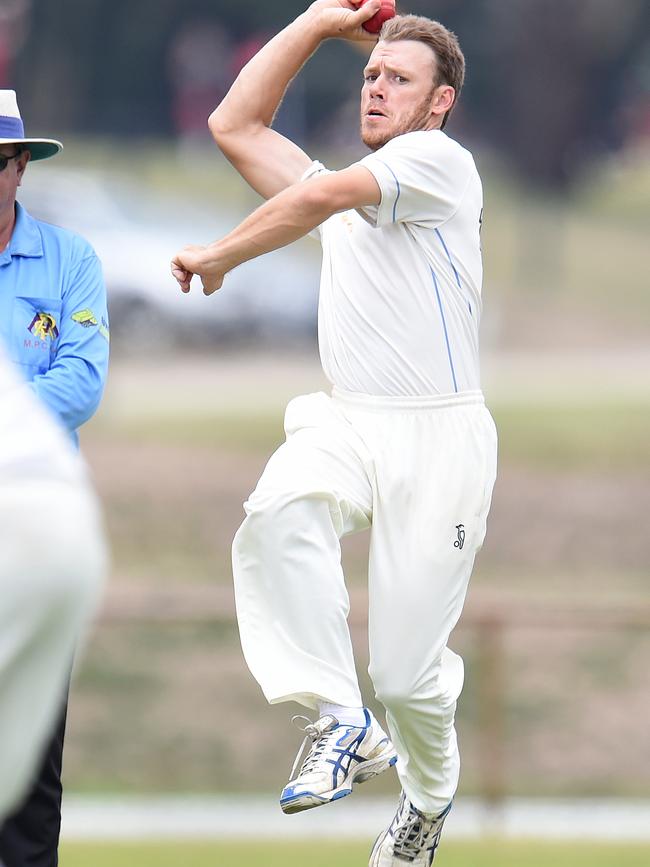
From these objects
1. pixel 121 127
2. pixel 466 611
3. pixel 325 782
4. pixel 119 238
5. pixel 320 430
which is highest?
pixel 320 430

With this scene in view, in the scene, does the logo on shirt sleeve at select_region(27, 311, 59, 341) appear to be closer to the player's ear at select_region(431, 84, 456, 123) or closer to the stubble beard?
the stubble beard

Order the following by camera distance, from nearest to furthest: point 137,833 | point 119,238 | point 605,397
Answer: point 137,833, point 605,397, point 119,238

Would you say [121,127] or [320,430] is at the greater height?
[320,430]

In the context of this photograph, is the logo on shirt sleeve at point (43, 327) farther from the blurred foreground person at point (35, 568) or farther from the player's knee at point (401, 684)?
the blurred foreground person at point (35, 568)

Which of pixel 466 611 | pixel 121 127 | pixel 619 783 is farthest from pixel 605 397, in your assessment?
pixel 121 127

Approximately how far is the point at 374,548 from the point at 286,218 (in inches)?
36.0

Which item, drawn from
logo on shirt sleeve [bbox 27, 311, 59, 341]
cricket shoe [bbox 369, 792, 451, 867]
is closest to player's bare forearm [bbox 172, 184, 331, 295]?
logo on shirt sleeve [bbox 27, 311, 59, 341]

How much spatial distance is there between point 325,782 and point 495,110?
122 feet

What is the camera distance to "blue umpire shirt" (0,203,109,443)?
16.5 feet

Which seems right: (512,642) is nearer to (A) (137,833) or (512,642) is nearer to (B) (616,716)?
(B) (616,716)

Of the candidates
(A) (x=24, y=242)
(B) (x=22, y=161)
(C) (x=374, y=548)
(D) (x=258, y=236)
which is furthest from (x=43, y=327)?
(C) (x=374, y=548)

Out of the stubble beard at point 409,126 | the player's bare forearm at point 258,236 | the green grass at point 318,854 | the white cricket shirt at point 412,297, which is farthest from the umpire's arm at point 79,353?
the green grass at point 318,854

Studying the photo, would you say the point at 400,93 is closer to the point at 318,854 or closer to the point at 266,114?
the point at 266,114

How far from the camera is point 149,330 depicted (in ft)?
79.5
